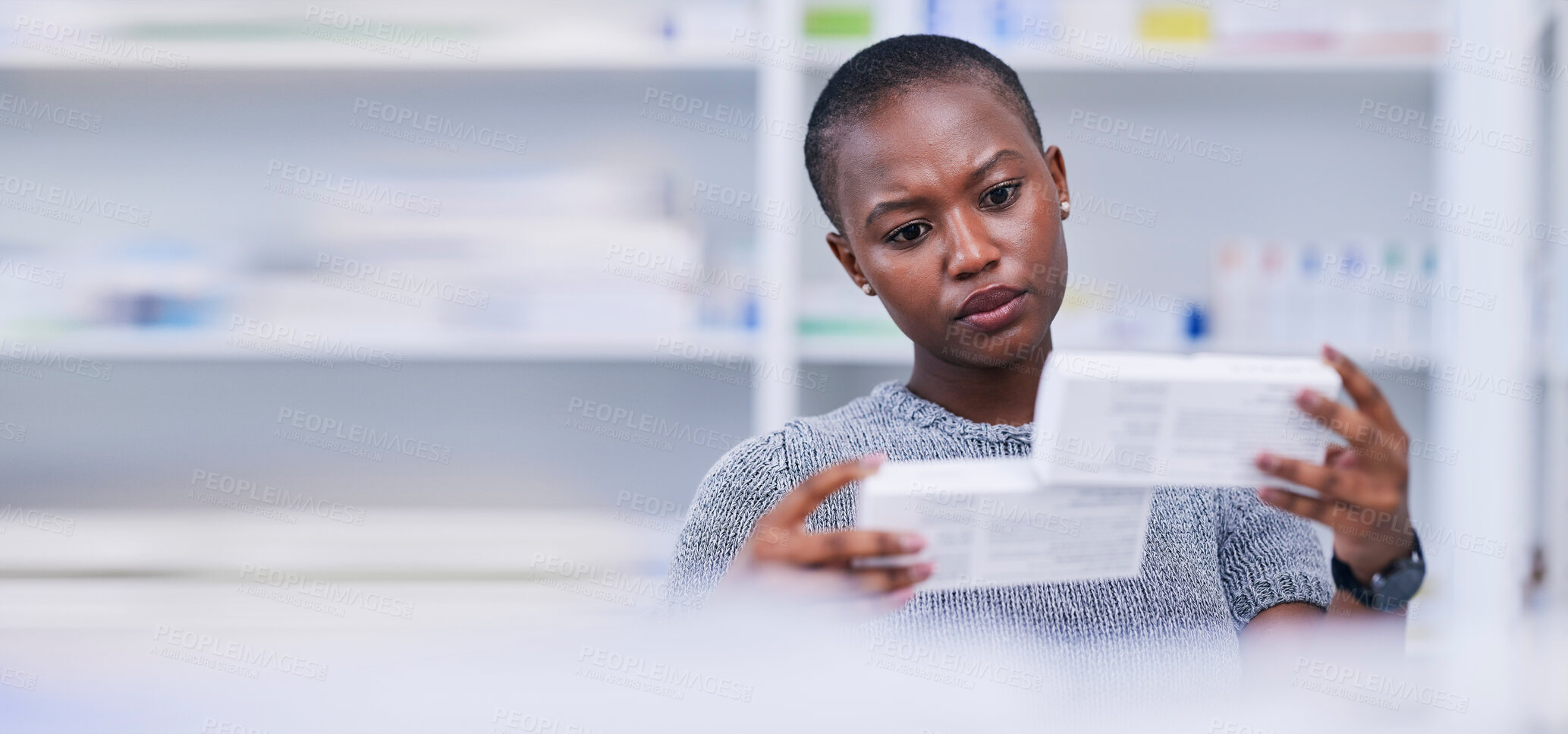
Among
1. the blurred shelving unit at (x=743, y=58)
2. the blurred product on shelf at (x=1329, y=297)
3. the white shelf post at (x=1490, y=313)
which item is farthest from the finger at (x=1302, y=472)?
the white shelf post at (x=1490, y=313)

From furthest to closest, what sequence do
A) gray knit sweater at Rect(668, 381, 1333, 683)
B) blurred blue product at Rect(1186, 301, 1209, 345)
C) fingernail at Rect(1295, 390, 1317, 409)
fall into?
blurred blue product at Rect(1186, 301, 1209, 345) < gray knit sweater at Rect(668, 381, 1333, 683) < fingernail at Rect(1295, 390, 1317, 409)

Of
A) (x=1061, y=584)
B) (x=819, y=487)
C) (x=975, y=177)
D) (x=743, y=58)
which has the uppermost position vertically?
(x=743, y=58)

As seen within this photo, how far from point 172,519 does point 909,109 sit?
1744 millimetres

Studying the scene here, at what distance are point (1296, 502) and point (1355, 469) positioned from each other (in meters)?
0.04

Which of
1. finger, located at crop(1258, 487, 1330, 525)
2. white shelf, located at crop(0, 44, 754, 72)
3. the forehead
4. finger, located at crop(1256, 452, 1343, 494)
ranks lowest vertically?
finger, located at crop(1258, 487, 1330, 525)

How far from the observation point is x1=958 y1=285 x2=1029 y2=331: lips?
2.72 feet

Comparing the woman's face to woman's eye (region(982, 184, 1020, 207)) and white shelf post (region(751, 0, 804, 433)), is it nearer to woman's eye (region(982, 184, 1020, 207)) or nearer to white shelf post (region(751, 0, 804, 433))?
woman's eye (region(982, 184, 1020, 207))

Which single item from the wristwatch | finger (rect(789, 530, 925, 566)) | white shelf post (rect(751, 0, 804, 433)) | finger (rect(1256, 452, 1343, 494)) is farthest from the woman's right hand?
white shelf post (rect(751, 0, 804, 433))

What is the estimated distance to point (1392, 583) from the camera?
2.08ft

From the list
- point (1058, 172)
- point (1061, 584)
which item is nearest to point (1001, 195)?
point (1058, 172)

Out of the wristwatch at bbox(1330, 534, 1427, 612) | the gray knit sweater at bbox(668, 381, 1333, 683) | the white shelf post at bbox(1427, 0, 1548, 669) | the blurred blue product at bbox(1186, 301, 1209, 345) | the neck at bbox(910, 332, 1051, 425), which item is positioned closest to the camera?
the wristwatch at bbox(1330, 534, 1427, 612)

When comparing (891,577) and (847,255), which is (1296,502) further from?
(847,255)

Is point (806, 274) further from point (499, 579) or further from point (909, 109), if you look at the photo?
point (909, 109)

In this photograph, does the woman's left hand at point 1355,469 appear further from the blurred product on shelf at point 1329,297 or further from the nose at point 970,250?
the blurred product on shelf at point 1329,297
